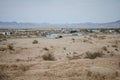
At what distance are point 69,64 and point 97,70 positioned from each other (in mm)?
2694

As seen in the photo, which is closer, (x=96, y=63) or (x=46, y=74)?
(x=46, y=74)

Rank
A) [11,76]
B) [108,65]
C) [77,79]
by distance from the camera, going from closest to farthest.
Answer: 1. [77,79]
2. [11,76]
3. [108,65]

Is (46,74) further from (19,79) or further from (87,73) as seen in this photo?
(87,73)

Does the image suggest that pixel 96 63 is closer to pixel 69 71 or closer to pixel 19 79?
pixel 69 71

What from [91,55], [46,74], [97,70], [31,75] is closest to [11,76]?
[31,75]

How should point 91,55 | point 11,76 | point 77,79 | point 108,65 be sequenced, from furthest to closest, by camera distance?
1. point 91,55
2. point 108,65
3. point 11,76
4. point 77,79

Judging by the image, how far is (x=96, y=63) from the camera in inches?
548

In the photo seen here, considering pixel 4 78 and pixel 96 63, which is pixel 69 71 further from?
pixel 4 78

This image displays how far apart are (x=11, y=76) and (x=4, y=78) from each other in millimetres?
516

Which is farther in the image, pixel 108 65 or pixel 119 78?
pixel 108 65

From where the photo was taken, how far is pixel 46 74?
11062mm

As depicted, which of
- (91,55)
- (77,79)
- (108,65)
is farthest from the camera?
(91,55)

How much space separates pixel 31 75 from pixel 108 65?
6.23 m

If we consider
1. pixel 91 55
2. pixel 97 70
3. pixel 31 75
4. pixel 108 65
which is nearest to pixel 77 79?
pixel 97 70
